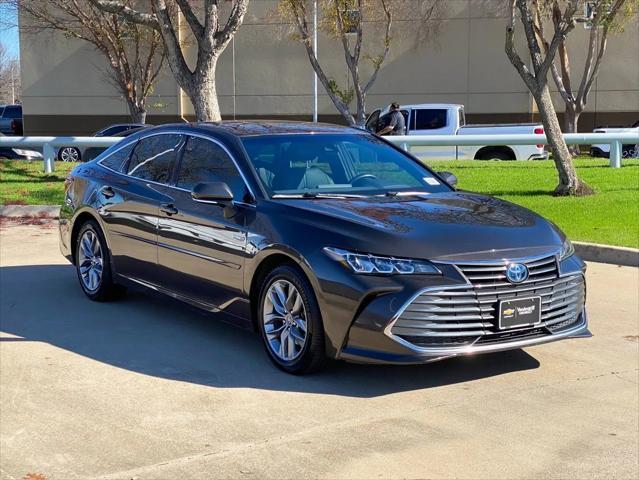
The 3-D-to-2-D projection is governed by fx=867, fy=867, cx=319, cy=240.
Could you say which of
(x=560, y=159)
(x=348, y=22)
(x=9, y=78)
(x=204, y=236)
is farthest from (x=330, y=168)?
(x=9, y=78)

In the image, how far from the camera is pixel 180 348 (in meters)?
6.39

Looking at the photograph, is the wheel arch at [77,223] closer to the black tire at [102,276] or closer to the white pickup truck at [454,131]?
the black tire at [102,276]

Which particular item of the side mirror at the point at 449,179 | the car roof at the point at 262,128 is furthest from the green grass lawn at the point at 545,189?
the car roof at the point at 262,128

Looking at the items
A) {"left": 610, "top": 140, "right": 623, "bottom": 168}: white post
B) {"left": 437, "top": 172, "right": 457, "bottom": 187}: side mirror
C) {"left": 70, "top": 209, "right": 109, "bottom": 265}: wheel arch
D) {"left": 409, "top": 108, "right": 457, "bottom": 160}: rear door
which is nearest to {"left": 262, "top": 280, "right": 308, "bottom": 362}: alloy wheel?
{"left": 437, "top": 172, "right": 457, "bottom": 187}: side mirror

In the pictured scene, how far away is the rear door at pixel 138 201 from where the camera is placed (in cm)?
702

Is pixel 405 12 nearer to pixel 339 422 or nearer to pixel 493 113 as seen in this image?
pixel 493 113

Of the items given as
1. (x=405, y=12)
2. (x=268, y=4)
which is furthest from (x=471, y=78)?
(x=268, y=4)

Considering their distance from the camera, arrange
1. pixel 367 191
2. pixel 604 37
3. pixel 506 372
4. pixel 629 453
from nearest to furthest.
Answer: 1. pixel 629 453
2. pixel 506 372
3. pixel 367 191
4. pixel 604 37

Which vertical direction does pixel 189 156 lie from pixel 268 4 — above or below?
below

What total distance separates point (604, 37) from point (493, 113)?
6.06 m

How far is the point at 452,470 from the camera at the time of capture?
4.28m

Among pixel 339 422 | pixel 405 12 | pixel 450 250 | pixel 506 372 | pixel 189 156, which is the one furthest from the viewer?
pixel 405 12

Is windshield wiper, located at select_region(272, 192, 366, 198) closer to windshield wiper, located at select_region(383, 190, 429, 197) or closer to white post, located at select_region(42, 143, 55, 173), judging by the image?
windshield wiper, located at select_region(383, 190, 429, 197)

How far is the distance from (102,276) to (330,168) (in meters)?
2.44
